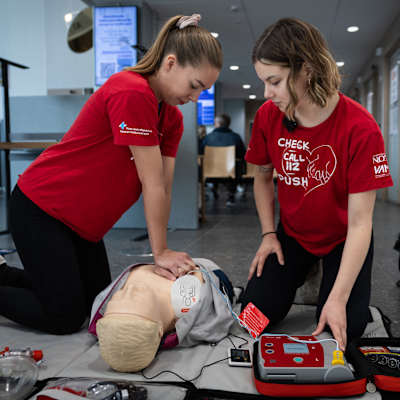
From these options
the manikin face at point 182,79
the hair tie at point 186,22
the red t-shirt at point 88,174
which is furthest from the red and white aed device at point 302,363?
the hair tie at point 186,22

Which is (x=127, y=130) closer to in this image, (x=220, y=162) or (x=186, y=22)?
(x=186, y=22)

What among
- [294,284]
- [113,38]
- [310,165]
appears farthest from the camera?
[113,38]

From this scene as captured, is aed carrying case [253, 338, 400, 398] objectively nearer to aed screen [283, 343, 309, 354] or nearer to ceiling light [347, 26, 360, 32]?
aed screen [283, 343, 309, 354]

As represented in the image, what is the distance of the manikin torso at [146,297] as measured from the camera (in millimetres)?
1123

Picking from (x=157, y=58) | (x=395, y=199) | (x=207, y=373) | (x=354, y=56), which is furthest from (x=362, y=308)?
(x=354, y=56)

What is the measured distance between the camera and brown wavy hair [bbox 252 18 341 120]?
1137 millimetres

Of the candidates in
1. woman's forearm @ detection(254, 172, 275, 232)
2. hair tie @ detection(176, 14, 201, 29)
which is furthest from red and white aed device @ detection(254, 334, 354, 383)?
hair tie @ detection(176, 14, 201, 29)

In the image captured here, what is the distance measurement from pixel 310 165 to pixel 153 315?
2.11ft

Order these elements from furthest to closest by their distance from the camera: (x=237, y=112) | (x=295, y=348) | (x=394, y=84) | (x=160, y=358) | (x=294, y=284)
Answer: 1. (x=237, y=112)
2. (x=394, y=84)
3. (x=294, y=284)
4. (x=160, y=358)
5. (x=295, y=348)

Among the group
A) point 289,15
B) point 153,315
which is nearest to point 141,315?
point 153,315

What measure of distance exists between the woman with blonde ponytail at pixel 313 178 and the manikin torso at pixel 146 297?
0.32m

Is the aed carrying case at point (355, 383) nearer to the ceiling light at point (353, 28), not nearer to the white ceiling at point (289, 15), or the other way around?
the white ceiling at point (289, 15)

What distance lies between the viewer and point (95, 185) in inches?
53.4

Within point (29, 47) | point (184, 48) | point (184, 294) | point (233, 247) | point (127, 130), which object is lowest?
point (233, 247)
